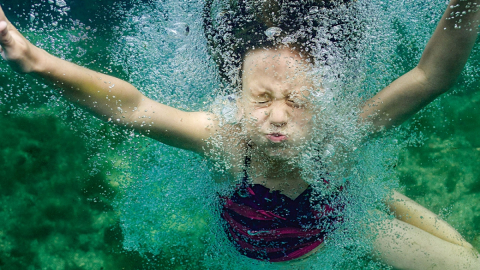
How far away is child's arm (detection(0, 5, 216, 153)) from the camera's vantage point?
5.09ft

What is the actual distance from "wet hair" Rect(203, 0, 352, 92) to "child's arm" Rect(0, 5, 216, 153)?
14.3 inches

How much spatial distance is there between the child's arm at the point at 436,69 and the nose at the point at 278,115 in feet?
2.15

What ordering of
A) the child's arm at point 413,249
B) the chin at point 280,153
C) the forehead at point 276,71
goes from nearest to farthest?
the forehead at point 276,71 → the chin at point 280,153 → the child's arm at point 413,249

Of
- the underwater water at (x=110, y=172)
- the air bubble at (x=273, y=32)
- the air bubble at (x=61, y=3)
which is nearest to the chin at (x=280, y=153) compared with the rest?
the air bubble at (x=273, y=32)

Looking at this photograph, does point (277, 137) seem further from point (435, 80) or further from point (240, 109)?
point (435, 80)

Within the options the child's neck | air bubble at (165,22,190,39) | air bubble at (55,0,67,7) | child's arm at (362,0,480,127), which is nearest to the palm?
the child's neck

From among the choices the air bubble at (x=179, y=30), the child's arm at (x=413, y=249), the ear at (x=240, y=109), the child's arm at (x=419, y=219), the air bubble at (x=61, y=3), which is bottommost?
the child's arm at (x=413, y=249)

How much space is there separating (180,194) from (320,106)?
7.40ft

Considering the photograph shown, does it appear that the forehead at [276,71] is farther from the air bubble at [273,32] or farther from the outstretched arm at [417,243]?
the outstretched arm at [417,243]

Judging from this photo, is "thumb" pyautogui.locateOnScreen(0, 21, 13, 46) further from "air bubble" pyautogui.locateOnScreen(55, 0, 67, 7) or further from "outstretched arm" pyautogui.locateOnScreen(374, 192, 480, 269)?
"air bubble" pyautogui.locateOnScreen(55, 0, 67, 7)

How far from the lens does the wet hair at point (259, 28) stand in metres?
1.91

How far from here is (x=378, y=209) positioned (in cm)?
282

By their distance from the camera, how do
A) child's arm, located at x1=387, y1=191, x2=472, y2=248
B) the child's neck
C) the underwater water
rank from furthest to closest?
the underwater water < child's arm, located at x1=387, y1=191, x2=472, y2=248 < the child's neck

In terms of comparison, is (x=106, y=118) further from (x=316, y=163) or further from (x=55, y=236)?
(x=55, y=236)
